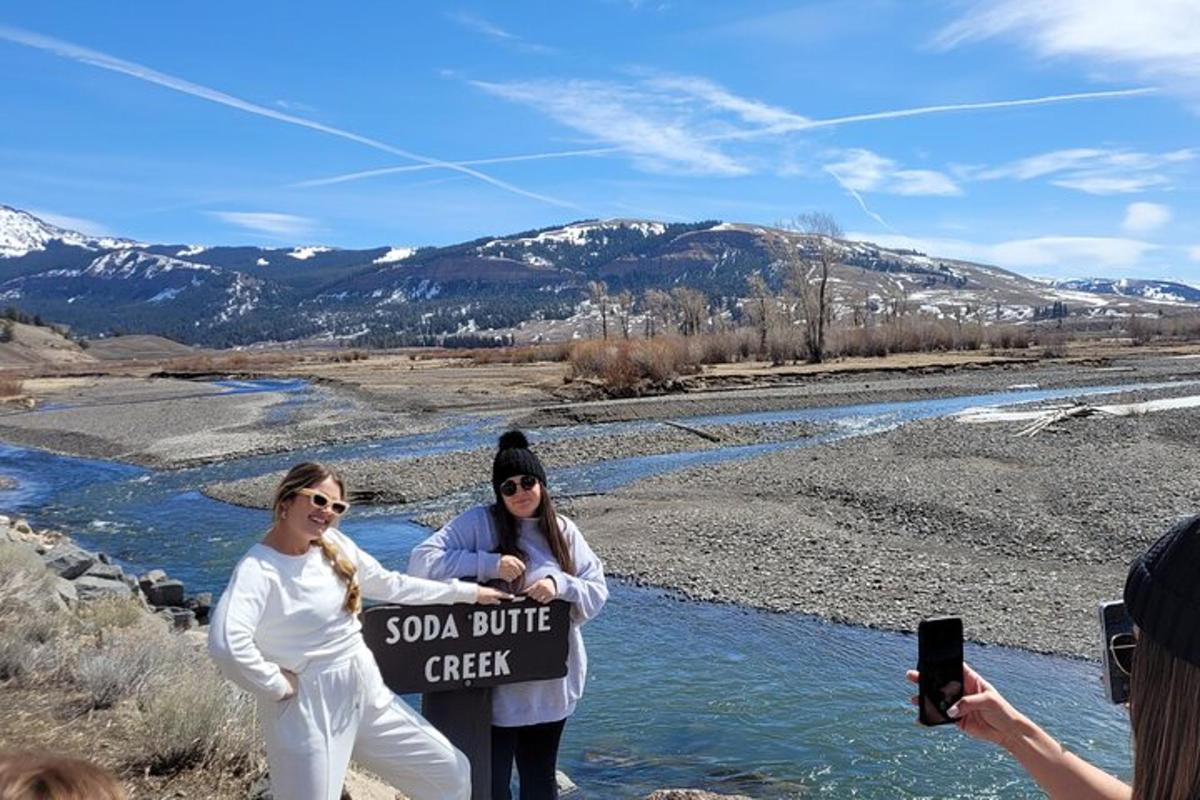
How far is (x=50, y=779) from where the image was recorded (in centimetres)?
171

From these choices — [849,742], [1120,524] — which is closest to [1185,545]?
[849,742]

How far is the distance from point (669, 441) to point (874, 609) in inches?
833

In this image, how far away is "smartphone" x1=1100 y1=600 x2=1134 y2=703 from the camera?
226 centimetres

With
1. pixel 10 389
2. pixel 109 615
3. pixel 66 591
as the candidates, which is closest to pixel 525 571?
pixel 109 615

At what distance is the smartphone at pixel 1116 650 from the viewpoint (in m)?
2.26

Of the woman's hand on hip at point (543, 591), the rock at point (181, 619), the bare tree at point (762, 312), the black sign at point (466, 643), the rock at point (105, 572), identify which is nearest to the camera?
the black sign at point (466, 643)

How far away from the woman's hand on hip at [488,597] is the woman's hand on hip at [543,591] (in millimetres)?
109

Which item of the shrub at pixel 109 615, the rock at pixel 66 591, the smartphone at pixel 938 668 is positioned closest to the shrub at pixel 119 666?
the shrub at pixel 109 615

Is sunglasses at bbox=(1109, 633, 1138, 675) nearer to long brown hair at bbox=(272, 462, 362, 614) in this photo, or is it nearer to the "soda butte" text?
the "soda butte" text

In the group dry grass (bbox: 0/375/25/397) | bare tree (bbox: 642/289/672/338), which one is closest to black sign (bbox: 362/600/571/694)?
dry grass (bbox: 0/375/25/397)

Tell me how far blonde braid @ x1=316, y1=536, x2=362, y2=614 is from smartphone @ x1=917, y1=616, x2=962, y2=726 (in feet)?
8.74

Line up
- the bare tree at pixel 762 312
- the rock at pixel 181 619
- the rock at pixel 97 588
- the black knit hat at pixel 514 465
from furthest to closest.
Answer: the bare tree at pixel 762 312, the rock at pixel 181 619, the rock at pixel 97 588, the black knit hat at pixel 514 465

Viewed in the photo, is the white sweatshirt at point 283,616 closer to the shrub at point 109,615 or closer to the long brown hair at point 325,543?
the long brown hair at point 325,543

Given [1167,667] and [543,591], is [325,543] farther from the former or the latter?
[1167,667]
